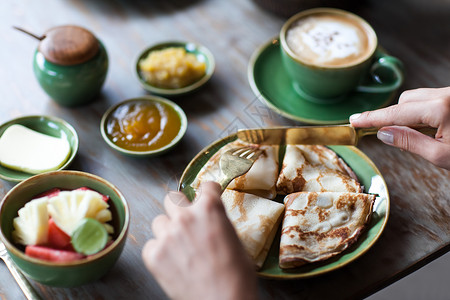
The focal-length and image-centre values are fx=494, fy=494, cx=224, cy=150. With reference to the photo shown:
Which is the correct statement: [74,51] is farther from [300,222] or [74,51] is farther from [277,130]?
[300,222]

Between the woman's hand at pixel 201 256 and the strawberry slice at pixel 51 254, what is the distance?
14 centimetres

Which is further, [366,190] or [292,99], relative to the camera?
[292,99]

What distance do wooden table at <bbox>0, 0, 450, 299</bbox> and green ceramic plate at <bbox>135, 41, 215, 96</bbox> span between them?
4 centimetres

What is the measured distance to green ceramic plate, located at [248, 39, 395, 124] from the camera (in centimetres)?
152

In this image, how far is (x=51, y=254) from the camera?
0.97 m

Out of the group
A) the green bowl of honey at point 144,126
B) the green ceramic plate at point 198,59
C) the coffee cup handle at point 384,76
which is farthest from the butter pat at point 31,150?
the coffee cup handle at point 384,76

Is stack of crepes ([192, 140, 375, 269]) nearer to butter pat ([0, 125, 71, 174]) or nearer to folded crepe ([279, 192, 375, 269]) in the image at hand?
folded crepe ([279, 192, 375, 269])

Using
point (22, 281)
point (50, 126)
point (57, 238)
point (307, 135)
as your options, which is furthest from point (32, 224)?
point (307, 135)

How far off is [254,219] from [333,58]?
62cm

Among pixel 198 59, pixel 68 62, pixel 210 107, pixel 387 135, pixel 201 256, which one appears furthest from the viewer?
pixel 198 59

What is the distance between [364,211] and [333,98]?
1.71 ft

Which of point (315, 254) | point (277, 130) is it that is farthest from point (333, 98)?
point (315, 254)

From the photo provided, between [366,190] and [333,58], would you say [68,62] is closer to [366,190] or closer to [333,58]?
[333,58]

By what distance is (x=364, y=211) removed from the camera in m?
1.15
